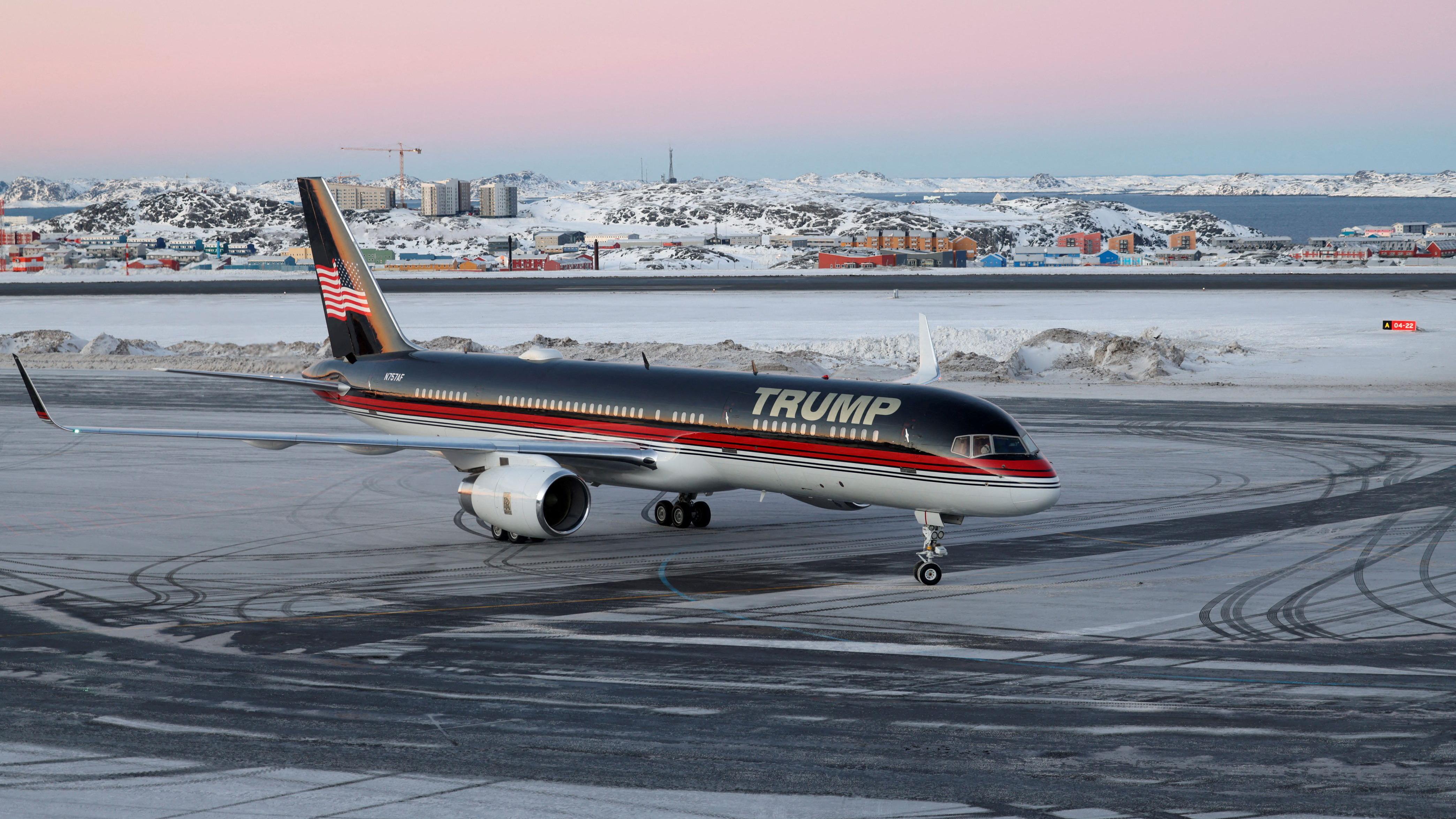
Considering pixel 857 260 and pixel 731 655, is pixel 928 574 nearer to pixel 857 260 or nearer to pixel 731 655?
pixel 731 655

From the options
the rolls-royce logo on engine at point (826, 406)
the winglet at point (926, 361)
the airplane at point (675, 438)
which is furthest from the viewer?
the winglet at point (926, 361)

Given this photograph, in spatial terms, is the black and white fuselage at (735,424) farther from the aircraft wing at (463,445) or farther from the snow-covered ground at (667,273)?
the snow-covered ground at (667,273)

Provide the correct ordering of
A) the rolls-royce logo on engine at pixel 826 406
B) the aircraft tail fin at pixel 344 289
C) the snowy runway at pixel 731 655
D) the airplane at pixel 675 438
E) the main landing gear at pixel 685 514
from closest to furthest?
1. the snowy runway at pixel 731 655
2. the airplane at pixel 675 438
3. the rolls-royce logo on engine at pixel 826 406
4. the main landing gear at pixel 685 514
5. the aircraft tail fin at pixel 344 289

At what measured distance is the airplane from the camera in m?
28.4

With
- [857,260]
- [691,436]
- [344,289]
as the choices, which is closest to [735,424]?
[691,436]

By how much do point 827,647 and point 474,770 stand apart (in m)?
8.04

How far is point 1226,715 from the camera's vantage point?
19.4 metres

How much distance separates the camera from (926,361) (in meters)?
37.9

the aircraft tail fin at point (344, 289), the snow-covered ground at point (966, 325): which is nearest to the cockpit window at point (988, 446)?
the aircraft tail fin at point (344, 289)

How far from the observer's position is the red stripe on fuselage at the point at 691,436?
27.9 metres

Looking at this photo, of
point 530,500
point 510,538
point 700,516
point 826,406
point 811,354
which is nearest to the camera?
point 826,406

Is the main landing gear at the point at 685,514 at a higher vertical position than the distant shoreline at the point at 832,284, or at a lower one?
lower

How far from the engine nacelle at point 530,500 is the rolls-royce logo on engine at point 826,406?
4906mm

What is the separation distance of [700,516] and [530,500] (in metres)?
6.04
